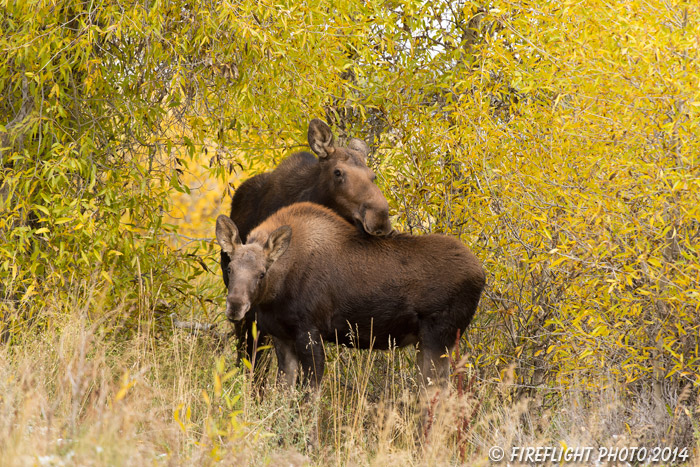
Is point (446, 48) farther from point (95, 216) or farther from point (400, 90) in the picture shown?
point (95, 216)

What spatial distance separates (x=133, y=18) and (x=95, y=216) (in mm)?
1980

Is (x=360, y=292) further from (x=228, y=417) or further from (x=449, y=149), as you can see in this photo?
(x=449, y=149)

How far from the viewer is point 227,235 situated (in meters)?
6.54

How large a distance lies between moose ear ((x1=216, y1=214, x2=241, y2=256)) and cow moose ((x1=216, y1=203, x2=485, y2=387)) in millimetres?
194

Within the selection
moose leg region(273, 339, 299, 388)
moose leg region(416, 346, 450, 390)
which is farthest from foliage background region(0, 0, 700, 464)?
moose leg region(273, 339, 299, 388)

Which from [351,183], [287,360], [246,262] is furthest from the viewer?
[351,183]

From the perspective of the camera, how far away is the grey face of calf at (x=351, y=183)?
7105 millimetres

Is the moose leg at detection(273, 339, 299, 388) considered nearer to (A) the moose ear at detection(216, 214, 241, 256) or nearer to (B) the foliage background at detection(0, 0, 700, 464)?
(A) the moose ear at detection(216, 214, 241, 256)

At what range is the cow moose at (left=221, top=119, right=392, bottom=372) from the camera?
7.25 meters

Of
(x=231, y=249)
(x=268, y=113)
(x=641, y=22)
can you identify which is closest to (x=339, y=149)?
(x=268, y=113)

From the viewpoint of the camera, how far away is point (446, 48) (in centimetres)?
891

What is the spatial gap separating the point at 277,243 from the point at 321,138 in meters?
1.56

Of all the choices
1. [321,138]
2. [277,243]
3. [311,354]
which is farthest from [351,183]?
[311,354]

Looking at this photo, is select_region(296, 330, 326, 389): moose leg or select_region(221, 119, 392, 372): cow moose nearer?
select_region(296, 330, 326, 389): moose leg
